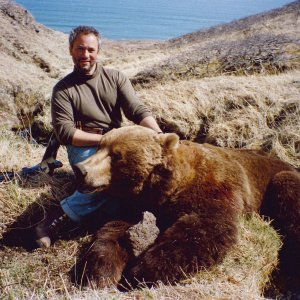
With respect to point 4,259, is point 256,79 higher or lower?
higher

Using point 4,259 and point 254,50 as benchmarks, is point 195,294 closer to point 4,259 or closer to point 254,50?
point 4,259

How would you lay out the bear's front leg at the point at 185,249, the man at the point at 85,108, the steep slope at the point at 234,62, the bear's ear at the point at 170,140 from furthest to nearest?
the steep slope at the point at 234,62 < the man at the point at 85,108 < the bear's ear at the point at 170,140 < the bear's front leg at the point at 185,249

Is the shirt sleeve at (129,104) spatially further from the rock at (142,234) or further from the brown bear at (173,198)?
the rock at (142,234)

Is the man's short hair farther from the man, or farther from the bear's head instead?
the bear's head

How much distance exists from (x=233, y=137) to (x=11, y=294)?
12.3ft

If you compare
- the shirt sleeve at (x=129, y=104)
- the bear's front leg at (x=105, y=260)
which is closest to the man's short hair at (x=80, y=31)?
the shirt sleeve at (x=129, y=104)

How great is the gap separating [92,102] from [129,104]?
0.39 metres

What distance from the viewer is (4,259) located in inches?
120

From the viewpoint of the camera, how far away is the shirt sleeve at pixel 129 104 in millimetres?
3912

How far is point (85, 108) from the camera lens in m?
3.84

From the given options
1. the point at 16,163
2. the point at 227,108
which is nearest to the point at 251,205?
the point at 227,108

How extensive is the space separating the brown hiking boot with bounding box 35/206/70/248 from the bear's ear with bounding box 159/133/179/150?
1.24 meters

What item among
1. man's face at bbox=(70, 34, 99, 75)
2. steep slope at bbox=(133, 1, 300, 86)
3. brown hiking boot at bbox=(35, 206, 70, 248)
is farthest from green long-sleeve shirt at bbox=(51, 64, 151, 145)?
steep slope at bbox=(133, 1, 300, 86)

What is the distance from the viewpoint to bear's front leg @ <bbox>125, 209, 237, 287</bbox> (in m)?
2.63
